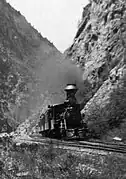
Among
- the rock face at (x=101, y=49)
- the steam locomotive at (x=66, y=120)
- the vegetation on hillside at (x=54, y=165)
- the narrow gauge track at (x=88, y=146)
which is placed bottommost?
the vegetation on hillside at (x=54, y=165)

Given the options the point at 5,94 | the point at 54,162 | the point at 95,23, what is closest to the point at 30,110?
the point at 5,94

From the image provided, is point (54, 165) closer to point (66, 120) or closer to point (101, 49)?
point (66, 120)

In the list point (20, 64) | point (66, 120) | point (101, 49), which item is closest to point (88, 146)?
point (66, 120)

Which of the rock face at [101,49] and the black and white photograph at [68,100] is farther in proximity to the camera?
the rock face at [101,49]

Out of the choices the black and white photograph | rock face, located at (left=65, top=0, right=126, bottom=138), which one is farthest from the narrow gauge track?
rock face, located at (left=65, top=0, right=126, bottom=138)

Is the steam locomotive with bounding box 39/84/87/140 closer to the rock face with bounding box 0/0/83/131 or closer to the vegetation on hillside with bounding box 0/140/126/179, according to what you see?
the vegetation on hillside with bounding box 0/140/126/179

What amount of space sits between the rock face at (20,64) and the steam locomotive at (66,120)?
48.8 metres

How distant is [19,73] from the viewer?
89.2 m

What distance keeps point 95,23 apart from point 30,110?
3908 cm

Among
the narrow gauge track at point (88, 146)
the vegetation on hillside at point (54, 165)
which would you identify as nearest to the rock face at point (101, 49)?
the narrow gauge track at point (88, 146)

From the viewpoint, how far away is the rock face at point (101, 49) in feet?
96.7

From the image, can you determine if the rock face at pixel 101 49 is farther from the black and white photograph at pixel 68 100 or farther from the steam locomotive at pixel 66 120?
the steam locomotive at pixel 66 120

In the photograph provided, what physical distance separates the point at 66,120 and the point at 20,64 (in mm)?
78737

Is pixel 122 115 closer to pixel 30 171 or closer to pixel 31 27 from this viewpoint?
pixel 30 171
